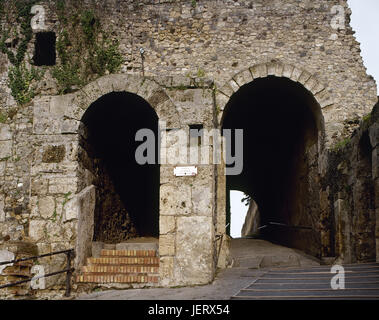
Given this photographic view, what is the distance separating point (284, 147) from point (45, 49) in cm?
639

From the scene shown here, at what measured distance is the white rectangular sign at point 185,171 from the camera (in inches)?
252

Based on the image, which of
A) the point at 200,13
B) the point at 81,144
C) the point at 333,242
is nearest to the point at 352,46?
the point at 200,13

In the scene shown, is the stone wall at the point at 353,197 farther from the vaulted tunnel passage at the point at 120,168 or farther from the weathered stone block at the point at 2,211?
the weathered stone block at the point at 2,211

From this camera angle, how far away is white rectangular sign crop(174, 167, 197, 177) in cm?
640

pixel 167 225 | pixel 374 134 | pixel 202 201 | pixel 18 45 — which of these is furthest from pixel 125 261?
pixel 18 45

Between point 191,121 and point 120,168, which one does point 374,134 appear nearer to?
point 191,121

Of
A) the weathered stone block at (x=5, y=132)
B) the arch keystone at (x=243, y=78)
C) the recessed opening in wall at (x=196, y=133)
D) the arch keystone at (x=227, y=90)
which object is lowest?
the recessed opening in wall at (x=196, y=133)

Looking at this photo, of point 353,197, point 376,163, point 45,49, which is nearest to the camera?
point 376,163

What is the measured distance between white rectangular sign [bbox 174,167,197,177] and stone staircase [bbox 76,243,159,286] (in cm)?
128

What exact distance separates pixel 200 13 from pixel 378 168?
571 cm

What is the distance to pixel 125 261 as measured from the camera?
679 cm

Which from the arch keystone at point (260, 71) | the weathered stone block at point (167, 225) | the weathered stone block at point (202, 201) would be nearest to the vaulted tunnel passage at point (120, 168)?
the weathered stone block at point (167, 225)
